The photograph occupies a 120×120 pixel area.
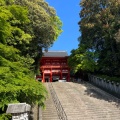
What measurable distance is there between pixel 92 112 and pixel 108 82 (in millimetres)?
8224

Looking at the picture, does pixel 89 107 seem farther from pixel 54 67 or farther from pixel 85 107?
pixel 54 67

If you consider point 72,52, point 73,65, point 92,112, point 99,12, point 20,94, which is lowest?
point 92,112

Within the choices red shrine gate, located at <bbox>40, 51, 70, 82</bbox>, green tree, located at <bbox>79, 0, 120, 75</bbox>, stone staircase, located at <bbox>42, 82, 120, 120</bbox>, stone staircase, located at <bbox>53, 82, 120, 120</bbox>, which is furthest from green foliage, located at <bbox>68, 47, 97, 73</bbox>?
red shrine gate, located at <bbox>40, 51, 70, 82</bbox>

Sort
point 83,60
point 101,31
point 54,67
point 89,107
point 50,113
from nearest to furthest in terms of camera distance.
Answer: point 50,113
point 89,107
point 101,31
point 83,60
point 54,67

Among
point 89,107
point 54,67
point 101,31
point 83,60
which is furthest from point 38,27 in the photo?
point 54,67

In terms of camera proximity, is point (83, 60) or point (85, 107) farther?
point (83, 60)

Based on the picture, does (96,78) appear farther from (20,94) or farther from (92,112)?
(20,94)

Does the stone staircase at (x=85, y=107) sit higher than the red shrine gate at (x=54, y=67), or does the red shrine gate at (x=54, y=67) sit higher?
the red shrine gate at (x=54, y=67)

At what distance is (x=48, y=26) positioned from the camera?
66.1ft

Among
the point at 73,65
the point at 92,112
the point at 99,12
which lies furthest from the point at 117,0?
the point at 92,112

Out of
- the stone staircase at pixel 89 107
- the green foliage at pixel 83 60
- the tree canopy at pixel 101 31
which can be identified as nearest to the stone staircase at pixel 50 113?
the stone staircase at pixel 89 107

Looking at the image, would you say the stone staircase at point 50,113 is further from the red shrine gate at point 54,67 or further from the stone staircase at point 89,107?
the red shrine gate at point 54,67

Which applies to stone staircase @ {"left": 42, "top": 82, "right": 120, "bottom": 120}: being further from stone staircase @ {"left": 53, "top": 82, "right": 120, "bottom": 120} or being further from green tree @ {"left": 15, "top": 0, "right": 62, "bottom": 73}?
green tree @ {"left": 15, "top": 0, "right": 62, "bottom": 73}

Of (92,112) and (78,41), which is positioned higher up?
(78,41)
